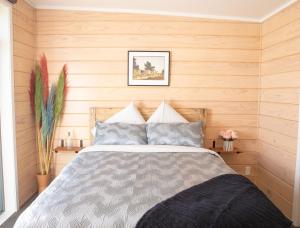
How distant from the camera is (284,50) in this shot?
2.81 metres

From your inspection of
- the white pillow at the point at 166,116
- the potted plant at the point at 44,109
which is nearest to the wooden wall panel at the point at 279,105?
the white pillow at the point at 166,116

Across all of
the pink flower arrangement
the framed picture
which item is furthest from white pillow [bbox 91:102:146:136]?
the pink flower arrangement

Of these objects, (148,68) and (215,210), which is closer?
(215,210)

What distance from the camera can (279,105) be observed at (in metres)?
2.89

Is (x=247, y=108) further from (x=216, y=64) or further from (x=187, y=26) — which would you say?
(x=187, y=26)

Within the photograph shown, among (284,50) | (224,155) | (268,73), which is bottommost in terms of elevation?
(224,155)

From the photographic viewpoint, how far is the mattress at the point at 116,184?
4.26 feet

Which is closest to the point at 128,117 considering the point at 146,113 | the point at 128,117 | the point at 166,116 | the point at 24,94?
the point at 128,117

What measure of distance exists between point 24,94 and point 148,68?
1560mm

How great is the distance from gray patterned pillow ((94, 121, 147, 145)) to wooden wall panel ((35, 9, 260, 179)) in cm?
45

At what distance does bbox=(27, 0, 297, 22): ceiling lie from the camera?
2852 mm

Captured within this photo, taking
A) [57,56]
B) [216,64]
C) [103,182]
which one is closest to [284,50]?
[216,64]

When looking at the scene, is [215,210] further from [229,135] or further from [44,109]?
[44,109]

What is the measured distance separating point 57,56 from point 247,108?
8.70 feet
